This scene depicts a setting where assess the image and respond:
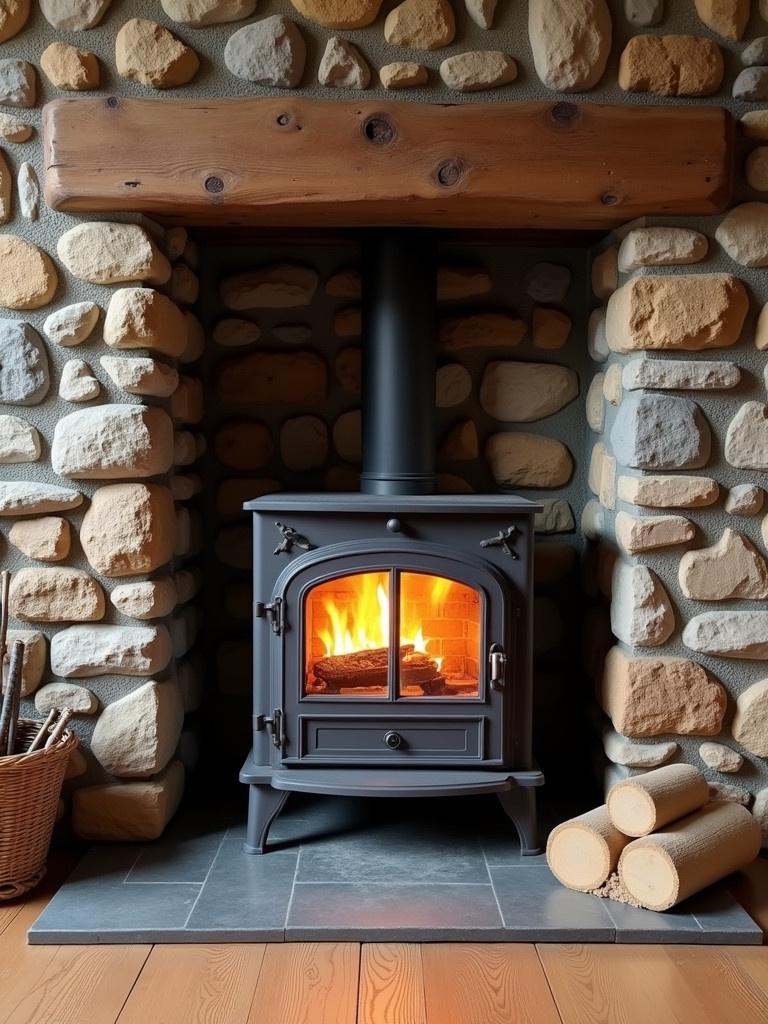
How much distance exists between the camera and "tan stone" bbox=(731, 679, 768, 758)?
8.32ft

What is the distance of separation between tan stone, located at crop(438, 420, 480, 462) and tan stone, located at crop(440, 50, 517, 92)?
93 cm

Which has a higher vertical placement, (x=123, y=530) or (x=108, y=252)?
(x=108, y=252)

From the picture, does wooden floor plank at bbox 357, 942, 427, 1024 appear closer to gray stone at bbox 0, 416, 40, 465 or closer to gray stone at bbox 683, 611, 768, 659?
gray stone at bbox 683, 611, 768, 659

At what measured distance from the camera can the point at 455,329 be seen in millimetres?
2947

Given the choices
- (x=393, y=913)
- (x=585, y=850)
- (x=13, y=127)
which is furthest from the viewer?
(x=13, y=127)

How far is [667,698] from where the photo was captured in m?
2.54

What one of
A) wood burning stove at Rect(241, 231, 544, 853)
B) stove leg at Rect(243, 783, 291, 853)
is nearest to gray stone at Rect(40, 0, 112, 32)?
wood burning stove at Rect(241, 231, 544, 853)

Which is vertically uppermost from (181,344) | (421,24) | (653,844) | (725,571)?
(421,24)

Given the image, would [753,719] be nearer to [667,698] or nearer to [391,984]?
[667,698]

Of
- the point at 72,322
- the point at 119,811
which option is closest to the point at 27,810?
the point at 119,811

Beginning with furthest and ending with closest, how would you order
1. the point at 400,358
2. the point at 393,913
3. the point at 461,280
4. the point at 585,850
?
1. the point at 461,280
2. the point at 400,358
3. the point at 585,850
4. the point at 393,913

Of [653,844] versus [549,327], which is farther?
[549,327]

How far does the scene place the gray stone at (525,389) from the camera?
295cm

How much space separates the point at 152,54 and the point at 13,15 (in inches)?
13.3
